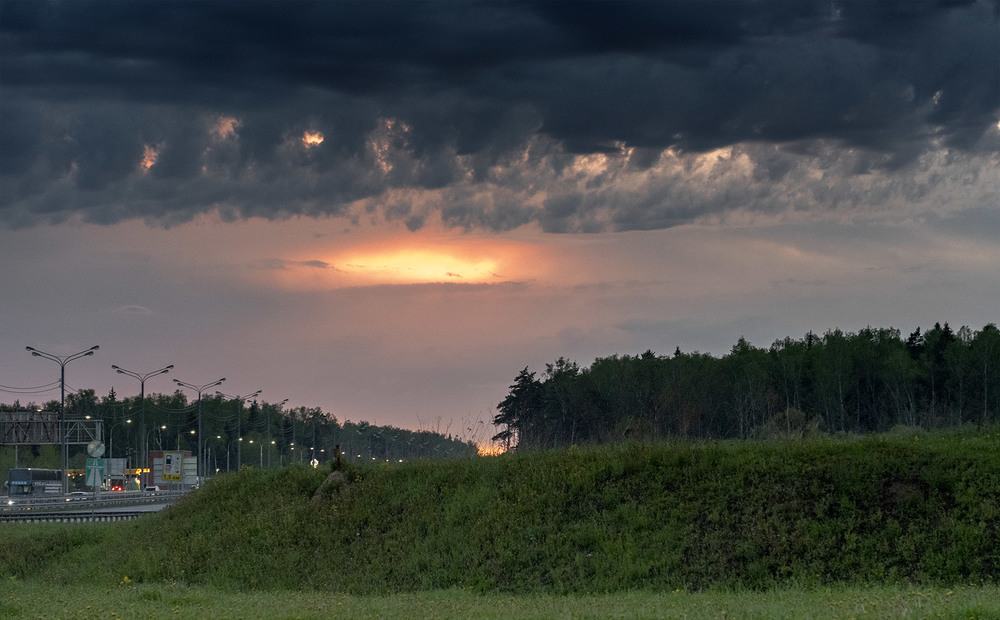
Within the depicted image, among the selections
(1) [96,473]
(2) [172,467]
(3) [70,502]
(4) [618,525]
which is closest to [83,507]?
(3) [70,502]

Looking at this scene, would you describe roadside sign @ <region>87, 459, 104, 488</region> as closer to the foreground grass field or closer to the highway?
the highway

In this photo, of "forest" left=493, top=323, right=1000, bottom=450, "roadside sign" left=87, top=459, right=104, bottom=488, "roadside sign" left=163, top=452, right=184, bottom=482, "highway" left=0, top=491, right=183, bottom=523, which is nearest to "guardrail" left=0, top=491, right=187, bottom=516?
"highway" left=0, top=491, right=183, bottom=523

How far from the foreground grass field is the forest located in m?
73.2

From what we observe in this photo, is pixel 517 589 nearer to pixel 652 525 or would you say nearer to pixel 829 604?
pixel 652 525

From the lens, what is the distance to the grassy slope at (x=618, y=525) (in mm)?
23422

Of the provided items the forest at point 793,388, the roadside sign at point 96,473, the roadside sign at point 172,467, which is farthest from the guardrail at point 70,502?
the forest at point 793,388

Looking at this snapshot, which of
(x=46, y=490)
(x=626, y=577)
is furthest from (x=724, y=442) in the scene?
(x=46, y=490)

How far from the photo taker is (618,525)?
2630 centimetres

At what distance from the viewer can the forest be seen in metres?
103

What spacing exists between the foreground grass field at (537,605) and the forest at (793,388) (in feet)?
240

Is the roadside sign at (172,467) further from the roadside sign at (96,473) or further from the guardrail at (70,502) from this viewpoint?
the roadside sign at (96,473)

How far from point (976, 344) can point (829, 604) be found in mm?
99698

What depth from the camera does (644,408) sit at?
379ft

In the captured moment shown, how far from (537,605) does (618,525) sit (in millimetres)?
8369
